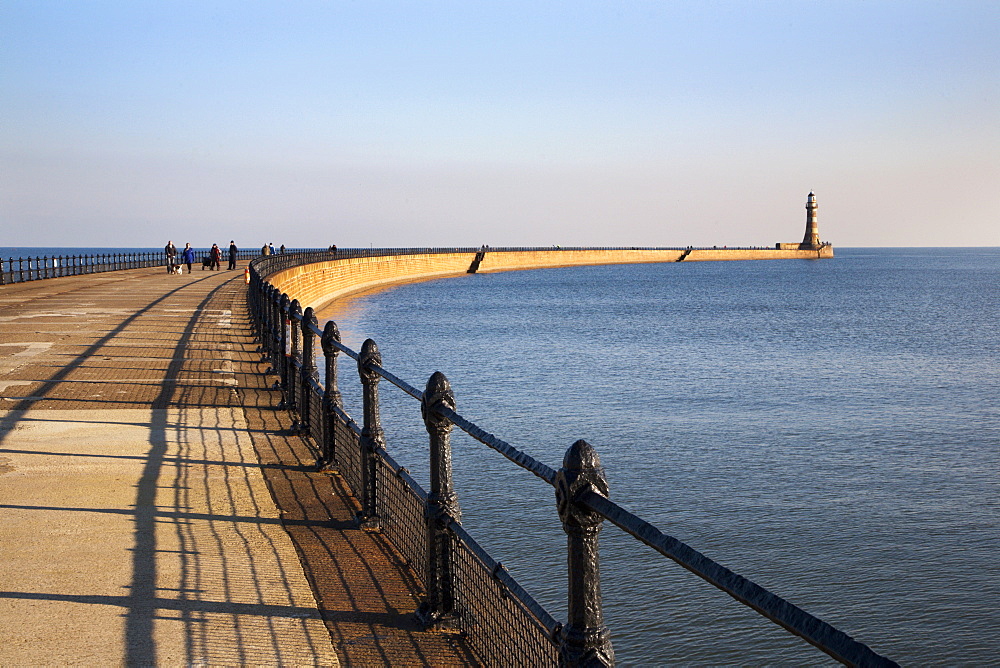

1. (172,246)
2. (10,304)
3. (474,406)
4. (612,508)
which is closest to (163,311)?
(10,304)

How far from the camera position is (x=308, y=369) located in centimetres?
953

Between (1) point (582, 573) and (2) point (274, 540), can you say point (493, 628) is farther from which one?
(1) point (582, 573)

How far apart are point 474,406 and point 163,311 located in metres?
8.03

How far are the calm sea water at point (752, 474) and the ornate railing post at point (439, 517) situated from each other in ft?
16.9

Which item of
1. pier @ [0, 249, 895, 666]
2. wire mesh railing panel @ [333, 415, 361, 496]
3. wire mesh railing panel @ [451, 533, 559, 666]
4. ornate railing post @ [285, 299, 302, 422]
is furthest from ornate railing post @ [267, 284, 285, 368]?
wire mesh railing panel @ [451, 533, 559, 666]

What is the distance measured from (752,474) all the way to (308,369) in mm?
10276

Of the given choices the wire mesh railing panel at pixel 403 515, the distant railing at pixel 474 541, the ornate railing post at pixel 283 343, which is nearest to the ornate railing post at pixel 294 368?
the distant railing at pixel 474 541

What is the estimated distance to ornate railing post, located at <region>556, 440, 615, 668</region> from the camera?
309cm

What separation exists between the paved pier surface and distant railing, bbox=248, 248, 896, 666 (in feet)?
0.72

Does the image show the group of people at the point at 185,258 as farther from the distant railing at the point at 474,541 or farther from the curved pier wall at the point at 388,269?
the distant railing at the point at 474,541

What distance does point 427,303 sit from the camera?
7394 cm

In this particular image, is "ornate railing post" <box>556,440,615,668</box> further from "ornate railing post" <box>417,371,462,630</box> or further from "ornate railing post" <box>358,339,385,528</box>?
"ornate railing post" <box>358,339,385,528</box>

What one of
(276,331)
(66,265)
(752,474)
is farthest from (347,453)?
(66,265)

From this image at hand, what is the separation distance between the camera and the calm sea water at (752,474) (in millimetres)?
11180
